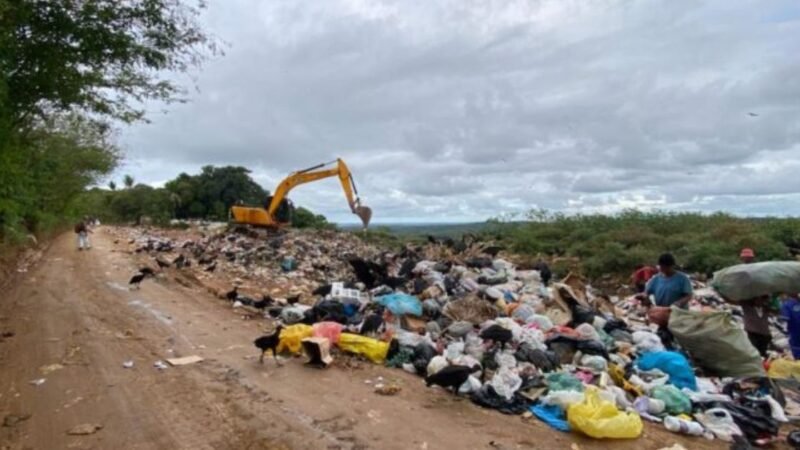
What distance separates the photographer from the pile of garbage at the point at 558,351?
485 centimetres

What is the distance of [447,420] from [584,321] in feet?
10.8

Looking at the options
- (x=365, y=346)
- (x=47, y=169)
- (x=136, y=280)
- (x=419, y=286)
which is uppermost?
(x=47, y=169)

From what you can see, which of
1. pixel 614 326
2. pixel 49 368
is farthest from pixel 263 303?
pixel 614 326

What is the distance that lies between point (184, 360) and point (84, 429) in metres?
1.78

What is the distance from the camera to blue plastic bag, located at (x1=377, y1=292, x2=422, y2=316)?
24.2 feet

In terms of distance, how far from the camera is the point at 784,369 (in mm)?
6277

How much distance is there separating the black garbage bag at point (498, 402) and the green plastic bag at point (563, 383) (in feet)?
1.11

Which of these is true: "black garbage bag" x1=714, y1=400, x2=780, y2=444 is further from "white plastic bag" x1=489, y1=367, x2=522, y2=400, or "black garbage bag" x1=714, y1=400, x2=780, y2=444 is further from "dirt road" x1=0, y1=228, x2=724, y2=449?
"white plastic bag" x1=489, y1=367, x2=522, y2=400

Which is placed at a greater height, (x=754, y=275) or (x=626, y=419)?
(x=754, y=275)

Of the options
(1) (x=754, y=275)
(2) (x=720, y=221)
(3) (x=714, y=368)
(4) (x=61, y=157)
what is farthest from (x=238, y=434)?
(4) (x=61, y=157)

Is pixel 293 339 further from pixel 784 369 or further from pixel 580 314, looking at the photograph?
pixel 784 369

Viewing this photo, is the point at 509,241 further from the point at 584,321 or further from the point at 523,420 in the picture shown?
the point at 523,420

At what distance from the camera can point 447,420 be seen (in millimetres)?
4641

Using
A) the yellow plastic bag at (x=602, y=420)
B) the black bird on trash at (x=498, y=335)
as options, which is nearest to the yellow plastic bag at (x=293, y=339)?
the black bird on trash at (x=498, y=335)
